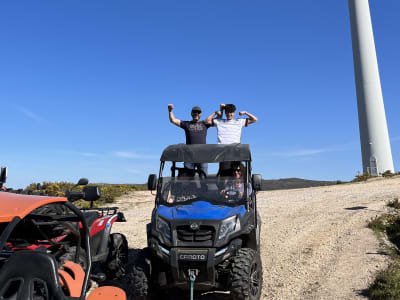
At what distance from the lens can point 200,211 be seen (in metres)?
5.19

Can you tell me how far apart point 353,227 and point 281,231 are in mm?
1930

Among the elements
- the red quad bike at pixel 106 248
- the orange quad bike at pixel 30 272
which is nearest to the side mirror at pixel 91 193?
the red quad bike at pixel 106 248

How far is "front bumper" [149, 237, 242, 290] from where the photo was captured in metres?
4.74

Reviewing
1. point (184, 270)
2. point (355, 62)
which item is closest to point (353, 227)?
point (184, 270)

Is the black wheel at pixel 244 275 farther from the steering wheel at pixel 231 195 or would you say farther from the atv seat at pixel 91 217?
the atv seat at pixel 91 217

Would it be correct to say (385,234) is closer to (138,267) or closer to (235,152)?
(235,152)

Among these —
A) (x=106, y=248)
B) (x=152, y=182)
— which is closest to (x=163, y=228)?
(x=152, y=182)

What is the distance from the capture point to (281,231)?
10383 millimetres

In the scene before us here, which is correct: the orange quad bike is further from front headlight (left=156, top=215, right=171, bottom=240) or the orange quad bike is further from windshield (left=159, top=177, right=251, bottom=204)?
windshield (left=159, top=177, right=251, bottom=204)

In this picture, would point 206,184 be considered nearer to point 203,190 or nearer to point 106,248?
point 203,190

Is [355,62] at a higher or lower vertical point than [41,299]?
higher

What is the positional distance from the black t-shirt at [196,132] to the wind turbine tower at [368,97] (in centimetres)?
2995

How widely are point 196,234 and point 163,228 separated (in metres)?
0.50

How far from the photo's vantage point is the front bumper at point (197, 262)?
4.74 metres
